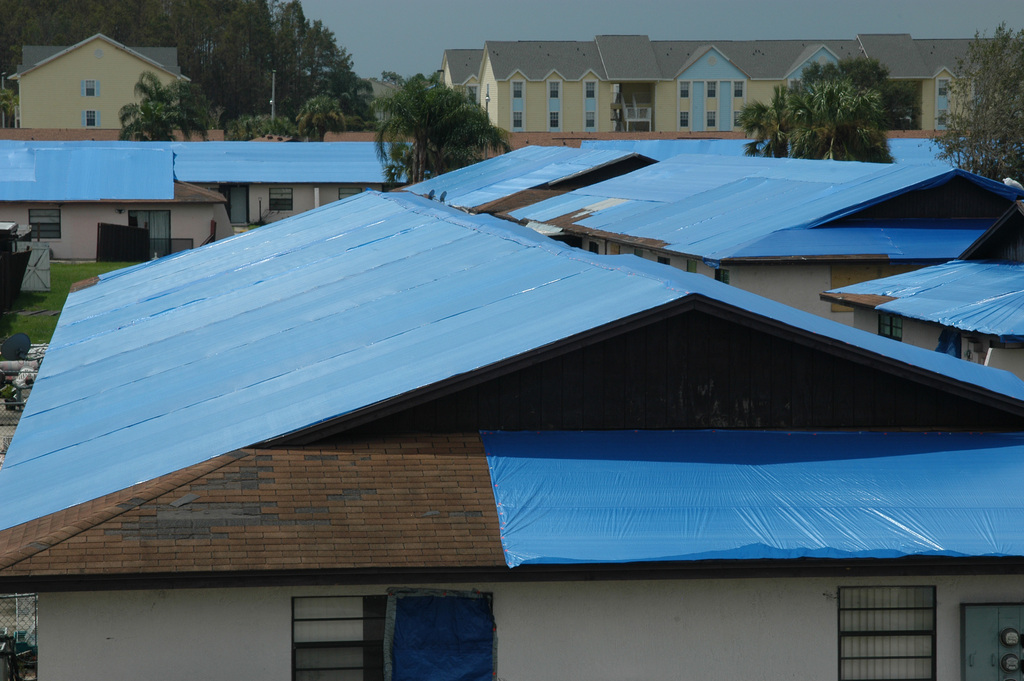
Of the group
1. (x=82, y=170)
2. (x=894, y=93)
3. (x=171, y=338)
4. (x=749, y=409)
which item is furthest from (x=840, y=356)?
(x=894, y=93)

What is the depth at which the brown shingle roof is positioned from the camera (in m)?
8.97

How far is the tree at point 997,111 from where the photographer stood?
40.9 meters

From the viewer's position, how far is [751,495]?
10.1 metres

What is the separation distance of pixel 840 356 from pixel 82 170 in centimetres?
4799

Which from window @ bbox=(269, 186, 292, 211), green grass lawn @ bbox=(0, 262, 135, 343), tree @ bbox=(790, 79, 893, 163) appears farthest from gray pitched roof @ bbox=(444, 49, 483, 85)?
tree @ bbox=(790, 79, 893, 163)

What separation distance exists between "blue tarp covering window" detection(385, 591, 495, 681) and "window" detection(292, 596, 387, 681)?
5.3 inches

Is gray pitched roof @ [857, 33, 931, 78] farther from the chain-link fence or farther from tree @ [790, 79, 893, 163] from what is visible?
the chain-link fence

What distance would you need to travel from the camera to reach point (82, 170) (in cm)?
5281

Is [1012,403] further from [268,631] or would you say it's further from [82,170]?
[82,170]

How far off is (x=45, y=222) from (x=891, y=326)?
3933cm

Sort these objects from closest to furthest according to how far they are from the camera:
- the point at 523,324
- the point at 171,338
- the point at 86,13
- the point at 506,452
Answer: the point at 506,452, the point at 523,324, the point at 171,338, the point at 86,13

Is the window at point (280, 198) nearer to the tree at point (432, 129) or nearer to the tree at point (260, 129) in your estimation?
the tree at point (432, 129)

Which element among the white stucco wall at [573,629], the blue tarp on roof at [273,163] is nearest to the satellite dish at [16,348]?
the white stucco wall at [573,629]

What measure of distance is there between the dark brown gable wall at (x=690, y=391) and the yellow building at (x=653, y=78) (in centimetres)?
10293
